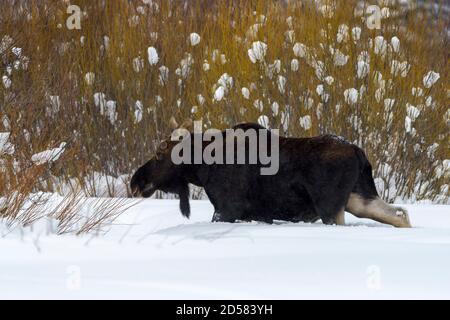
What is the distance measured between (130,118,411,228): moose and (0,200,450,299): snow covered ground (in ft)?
1.81

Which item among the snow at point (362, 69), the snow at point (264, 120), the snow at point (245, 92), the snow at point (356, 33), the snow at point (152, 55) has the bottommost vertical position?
the snow at point (264, 120)

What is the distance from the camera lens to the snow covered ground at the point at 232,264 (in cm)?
387

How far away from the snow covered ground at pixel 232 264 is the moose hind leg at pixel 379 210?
1.86ft

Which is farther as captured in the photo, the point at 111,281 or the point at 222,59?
the point at 222,59

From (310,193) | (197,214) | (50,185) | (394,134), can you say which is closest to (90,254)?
(310,193)

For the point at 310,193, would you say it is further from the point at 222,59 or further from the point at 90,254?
the point at 222,59

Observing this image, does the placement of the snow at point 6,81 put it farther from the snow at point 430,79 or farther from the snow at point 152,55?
the snow at point 430,79

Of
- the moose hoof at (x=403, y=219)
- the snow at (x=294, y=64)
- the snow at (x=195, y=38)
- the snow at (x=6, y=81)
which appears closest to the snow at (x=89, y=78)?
the snow at (x=6, y=81)

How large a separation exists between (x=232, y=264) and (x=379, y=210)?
223 centimetres

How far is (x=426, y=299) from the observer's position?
3.76 metres

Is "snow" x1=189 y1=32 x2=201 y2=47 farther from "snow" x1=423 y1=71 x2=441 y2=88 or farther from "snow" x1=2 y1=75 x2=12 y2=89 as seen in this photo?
"snow" x1=423 y1=71 x2=441 y2=88

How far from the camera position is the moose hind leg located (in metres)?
6.32

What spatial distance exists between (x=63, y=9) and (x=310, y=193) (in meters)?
5.84

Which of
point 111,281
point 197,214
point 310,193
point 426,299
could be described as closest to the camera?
point 426,299
